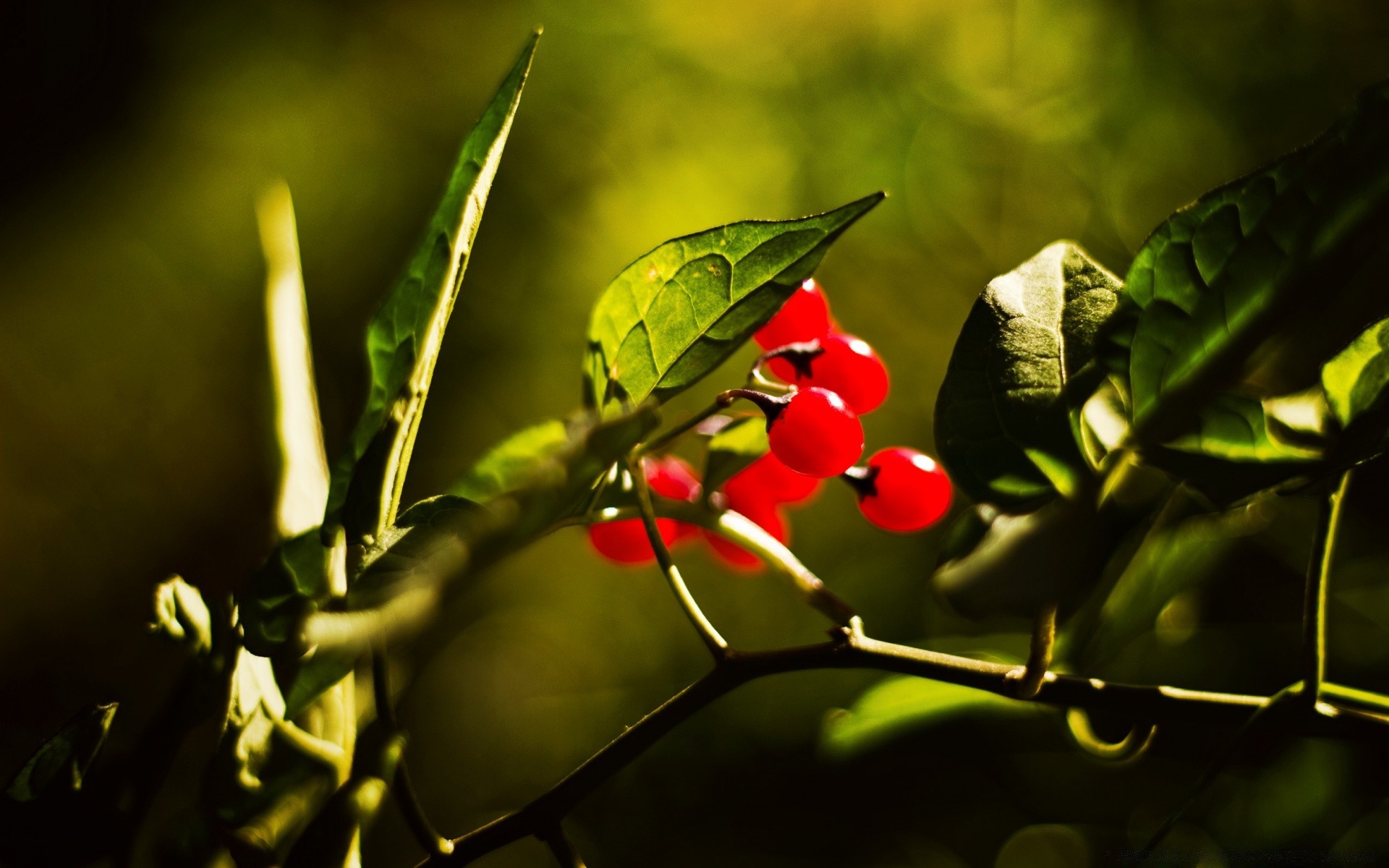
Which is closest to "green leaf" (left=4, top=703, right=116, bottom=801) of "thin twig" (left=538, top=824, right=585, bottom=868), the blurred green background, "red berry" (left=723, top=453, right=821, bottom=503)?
"thin twig" (left=538, top=824, right=585, bottom=868)

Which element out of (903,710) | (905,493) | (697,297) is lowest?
(903,710)

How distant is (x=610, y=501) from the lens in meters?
0.32

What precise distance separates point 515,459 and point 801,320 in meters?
0.19

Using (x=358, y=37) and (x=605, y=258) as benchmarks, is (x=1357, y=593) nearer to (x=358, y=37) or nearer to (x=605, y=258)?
(x=605, y=258)

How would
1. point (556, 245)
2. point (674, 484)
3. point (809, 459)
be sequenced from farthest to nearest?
point (556, 245) → point (674, 484) → point (809, 459)

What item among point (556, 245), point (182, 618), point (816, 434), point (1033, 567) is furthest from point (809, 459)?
point (556, 245)

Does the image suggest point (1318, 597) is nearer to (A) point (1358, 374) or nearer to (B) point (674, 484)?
(A) point (1358, 374)

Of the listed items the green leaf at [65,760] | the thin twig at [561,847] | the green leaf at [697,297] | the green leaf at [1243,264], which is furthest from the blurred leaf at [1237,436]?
the green leaf at [65,760]

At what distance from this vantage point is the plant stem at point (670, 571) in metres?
0.29

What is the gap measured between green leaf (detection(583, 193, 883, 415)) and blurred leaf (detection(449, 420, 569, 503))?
0.04m

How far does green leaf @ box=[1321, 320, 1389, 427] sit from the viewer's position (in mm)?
252

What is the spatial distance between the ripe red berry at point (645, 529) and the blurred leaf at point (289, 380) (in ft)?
0.39

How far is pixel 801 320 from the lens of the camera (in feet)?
1.23

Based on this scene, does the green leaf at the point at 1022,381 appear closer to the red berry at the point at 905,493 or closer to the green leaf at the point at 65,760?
the red berry at the point at 905,493
